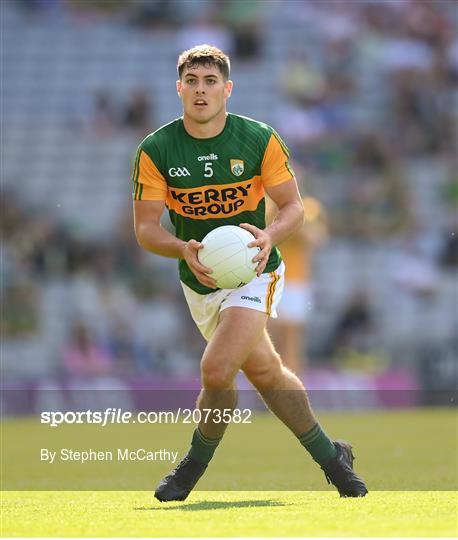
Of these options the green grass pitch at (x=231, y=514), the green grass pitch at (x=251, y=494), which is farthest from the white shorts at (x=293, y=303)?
the green grass pitch at (x=231, y=514)

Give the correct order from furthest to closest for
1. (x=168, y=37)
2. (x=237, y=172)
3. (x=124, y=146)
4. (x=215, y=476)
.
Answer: (x=168, y=37) < (x=124, y=146) < (x=215, y=476) < (x=237, y=172)

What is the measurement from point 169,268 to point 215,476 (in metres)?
10.9

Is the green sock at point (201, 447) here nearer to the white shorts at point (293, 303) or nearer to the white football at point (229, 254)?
the white football at point (229, 254)

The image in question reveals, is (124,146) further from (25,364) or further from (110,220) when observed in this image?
(25,364)

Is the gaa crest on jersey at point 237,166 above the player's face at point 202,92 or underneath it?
underneath

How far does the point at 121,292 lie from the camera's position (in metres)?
18.2

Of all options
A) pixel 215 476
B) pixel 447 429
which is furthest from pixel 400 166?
pixel 215 476

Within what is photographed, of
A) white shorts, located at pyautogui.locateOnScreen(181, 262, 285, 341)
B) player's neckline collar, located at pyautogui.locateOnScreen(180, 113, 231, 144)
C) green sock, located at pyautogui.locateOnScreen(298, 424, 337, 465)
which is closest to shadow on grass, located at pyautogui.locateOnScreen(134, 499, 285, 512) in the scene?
green sock, located at pyautogui.locateOnScreen(298, 424, 337, 465)

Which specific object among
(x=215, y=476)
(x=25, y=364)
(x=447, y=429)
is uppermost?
(x=215, y=476)

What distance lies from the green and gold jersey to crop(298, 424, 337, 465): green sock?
33.7 inches

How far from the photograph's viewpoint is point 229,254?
6.25 metres

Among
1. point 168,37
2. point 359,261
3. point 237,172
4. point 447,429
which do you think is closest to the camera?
point 237,172

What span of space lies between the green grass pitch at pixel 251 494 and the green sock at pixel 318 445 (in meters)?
0.20

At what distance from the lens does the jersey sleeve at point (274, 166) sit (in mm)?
6707
